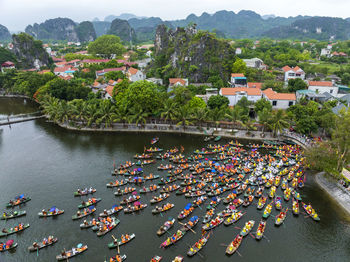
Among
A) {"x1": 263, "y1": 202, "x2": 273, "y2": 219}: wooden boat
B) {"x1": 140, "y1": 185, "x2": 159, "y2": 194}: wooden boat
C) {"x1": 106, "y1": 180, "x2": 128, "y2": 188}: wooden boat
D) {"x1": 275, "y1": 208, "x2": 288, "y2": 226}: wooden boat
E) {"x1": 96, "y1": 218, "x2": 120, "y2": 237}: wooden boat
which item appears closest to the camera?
{"x1": 96, "y1": 218, "x2": 120, "y2": 237}: wooden boat

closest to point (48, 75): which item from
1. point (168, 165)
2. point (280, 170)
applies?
point (168, 165)

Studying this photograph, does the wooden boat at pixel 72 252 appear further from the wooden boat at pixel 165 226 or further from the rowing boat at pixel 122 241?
the wooden boat at pixel 165 226

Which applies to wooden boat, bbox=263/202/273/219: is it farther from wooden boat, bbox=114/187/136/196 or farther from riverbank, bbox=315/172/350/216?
wooden boat, bbox=114/187/136/196

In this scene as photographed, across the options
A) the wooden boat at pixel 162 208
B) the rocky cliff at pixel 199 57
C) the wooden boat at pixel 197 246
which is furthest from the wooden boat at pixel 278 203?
the rocky cliff at pixel 199 57

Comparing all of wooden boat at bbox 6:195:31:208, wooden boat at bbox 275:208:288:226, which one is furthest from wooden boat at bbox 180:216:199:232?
wooden boat at bbox 6:195:31:208

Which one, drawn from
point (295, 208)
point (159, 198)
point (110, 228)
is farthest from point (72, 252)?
point (295, 208)

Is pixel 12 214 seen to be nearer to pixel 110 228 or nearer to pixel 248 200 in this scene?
pixel 110 228

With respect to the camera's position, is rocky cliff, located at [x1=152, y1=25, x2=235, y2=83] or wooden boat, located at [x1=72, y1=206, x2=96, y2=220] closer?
wooden boat, located at [x1=72, y1=206, x2=96, y2=220]
